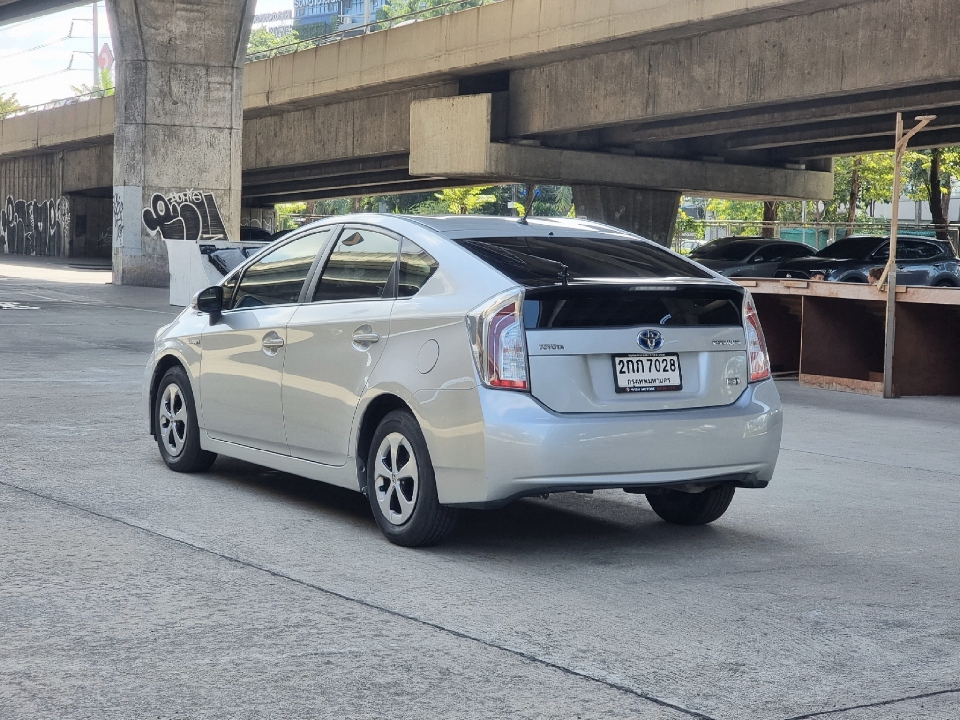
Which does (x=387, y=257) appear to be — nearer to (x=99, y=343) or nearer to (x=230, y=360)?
(x=230, y=360)

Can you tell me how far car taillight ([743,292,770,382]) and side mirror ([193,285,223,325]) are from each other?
3018mm

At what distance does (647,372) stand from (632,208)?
34.2m

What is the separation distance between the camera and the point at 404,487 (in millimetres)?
5988

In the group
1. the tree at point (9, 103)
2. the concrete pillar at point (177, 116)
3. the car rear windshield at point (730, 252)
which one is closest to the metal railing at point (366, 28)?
the concrete pillar at point (177, 116)

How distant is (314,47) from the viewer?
39.6m

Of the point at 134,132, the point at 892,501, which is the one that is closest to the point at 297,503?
the point at 892,501

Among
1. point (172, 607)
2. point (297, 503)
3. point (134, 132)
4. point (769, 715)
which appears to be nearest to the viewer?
point (769, 715)

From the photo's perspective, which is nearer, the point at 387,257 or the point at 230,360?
the point at 387,257

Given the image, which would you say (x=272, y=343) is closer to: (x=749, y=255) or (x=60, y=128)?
(x=749, y=255)

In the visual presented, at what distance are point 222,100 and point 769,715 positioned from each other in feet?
101

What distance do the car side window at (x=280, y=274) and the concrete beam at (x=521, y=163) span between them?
2652 centimetres

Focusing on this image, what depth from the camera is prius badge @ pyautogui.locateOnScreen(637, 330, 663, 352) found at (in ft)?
19.1

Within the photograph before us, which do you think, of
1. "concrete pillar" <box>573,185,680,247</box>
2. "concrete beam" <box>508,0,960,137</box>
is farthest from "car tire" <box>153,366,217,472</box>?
"concrete pillar" <box>573,185,680,247</box>

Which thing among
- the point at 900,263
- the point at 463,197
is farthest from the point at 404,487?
the point at 463,197
